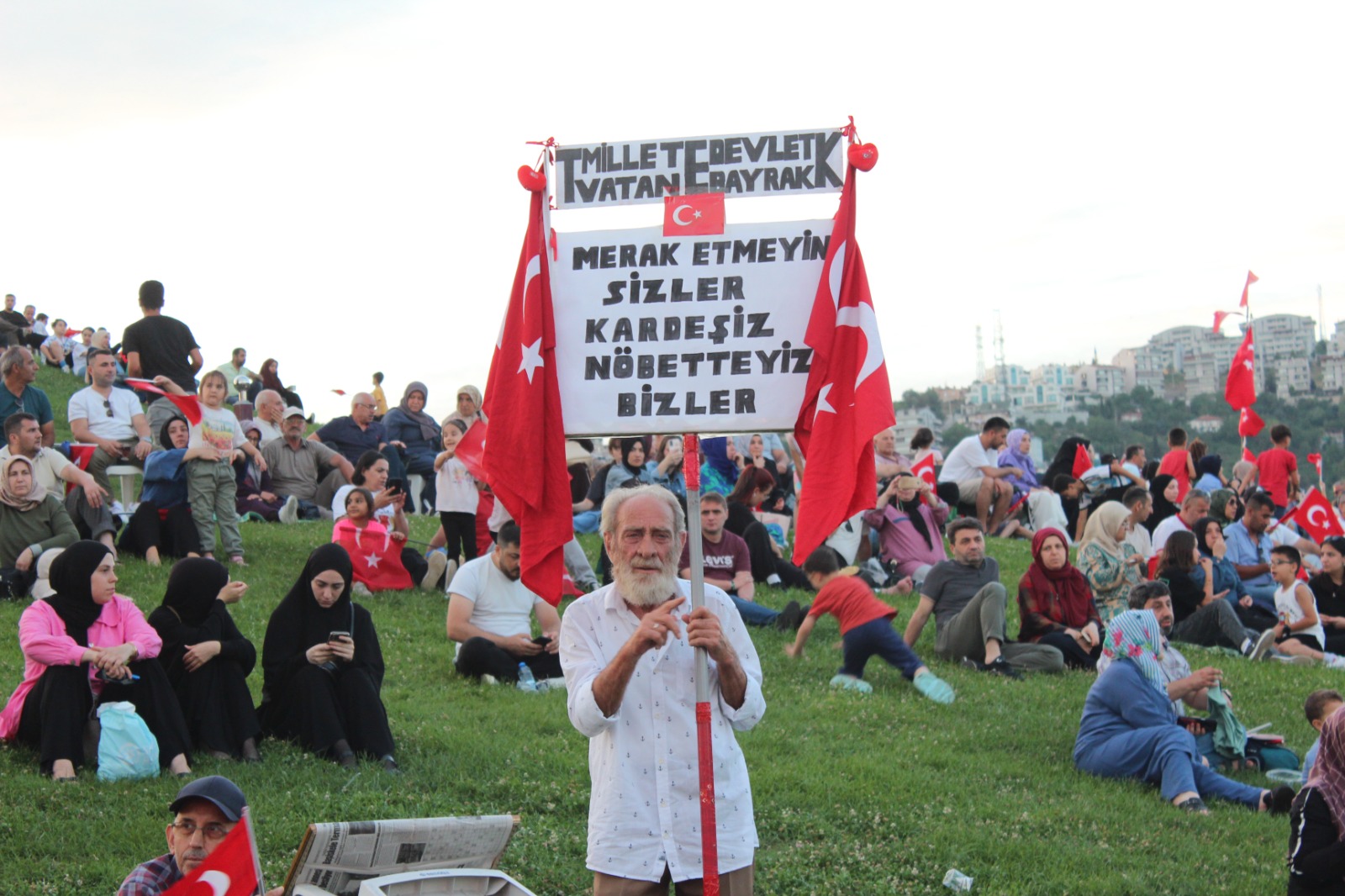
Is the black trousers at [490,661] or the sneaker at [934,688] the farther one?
the sneaker at [934,688]

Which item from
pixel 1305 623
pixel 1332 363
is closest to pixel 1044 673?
pixel 1305 623

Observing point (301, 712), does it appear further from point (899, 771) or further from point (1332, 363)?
point (1332, 363)

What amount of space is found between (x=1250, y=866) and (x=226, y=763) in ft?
21.0

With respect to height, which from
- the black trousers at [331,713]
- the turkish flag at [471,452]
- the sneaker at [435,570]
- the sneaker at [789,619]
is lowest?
the sneaker at [789,619]

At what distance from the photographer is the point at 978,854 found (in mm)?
8531

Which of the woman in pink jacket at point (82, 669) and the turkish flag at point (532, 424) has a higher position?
the turkish flag at point (532, 424)

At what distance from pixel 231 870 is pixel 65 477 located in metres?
9.47

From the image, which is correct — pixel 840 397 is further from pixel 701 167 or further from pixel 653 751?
pixel 653 751

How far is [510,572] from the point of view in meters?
12.5

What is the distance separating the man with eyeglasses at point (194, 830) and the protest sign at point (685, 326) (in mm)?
2049

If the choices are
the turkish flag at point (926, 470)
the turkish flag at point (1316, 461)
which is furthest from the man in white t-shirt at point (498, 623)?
the turkish flag at point (1316, 461)

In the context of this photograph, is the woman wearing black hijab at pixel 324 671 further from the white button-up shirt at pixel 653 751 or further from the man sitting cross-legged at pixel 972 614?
the man sitting cross-legged at pixel 972 614

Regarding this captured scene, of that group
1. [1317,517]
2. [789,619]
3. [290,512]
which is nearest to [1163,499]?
[1317,517]

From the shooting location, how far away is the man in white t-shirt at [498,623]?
1211 centimetres
